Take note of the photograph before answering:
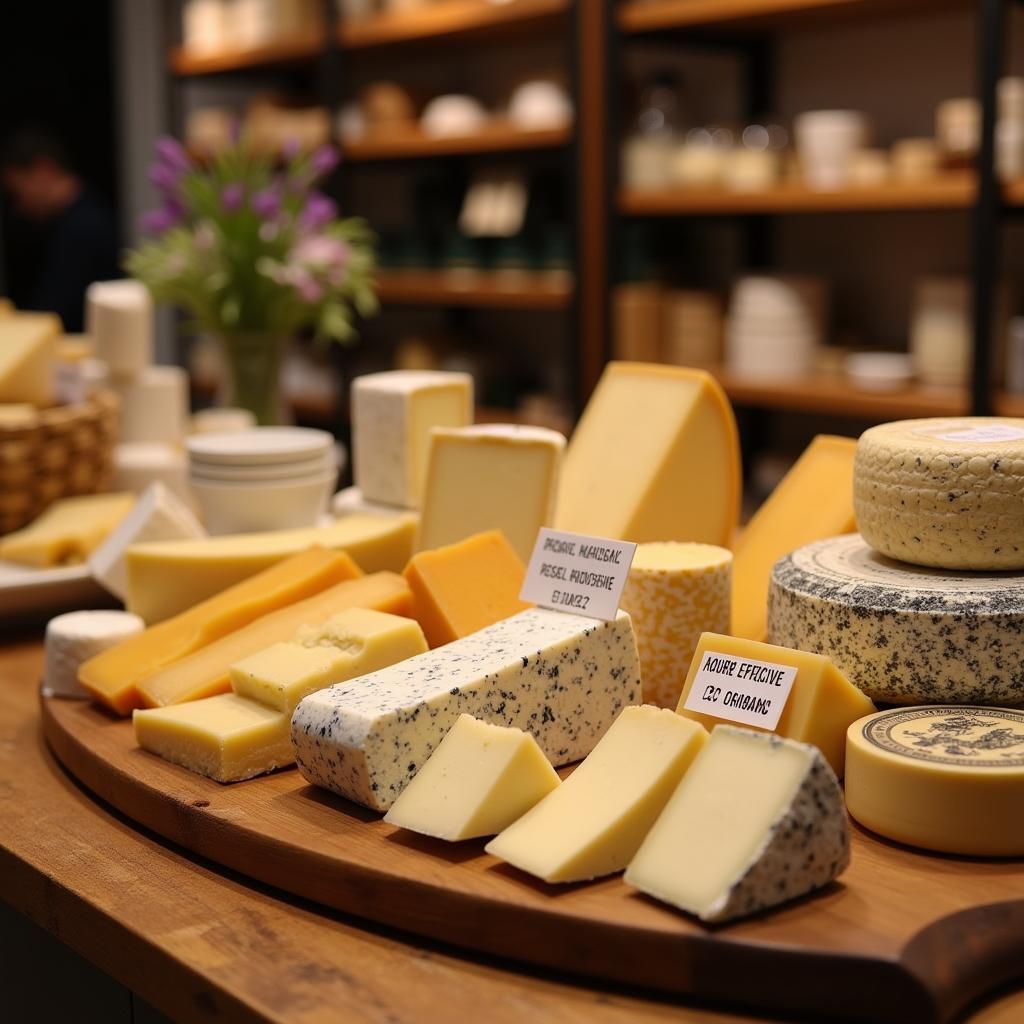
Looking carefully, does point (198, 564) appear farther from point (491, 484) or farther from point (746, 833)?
point (746, 833)

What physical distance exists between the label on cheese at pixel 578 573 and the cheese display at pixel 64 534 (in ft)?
2.59

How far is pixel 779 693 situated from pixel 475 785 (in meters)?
0.24

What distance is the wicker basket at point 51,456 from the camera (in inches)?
70.7

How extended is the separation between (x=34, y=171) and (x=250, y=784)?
4448 mm

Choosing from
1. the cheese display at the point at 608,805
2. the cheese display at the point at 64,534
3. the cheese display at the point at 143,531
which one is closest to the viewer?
the cheese display at the point at 608,805

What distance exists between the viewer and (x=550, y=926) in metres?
0.85

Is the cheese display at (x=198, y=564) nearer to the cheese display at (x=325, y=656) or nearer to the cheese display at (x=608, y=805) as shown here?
the cheese display at (x=325, y=656)

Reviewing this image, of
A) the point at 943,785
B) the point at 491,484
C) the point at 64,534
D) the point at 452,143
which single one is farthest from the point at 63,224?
the point at 943,785

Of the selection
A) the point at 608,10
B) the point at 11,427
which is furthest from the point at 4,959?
the point at 608,10

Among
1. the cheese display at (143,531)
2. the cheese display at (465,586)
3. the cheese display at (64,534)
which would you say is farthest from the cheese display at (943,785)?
the cheese display at (64,534)

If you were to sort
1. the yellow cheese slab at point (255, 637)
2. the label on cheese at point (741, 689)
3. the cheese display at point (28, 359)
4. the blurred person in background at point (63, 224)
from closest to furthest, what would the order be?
the label on cheese at point (741, 689)
the yellow cheese slab at point (255, 637)
the cheese display at point (28, 359)
the blurred person in background at point (63, 224)

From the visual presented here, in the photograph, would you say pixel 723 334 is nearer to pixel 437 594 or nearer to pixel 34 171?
pixel 437 594

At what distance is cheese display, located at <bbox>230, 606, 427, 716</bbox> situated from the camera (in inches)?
44.4

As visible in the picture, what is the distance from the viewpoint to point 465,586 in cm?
124
